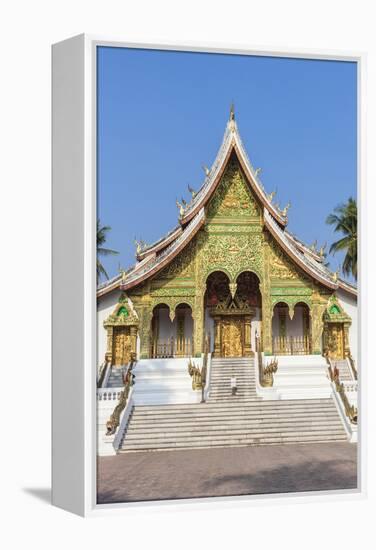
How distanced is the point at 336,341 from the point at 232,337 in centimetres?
112

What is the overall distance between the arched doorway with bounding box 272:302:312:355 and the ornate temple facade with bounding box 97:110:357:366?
0.04 feet

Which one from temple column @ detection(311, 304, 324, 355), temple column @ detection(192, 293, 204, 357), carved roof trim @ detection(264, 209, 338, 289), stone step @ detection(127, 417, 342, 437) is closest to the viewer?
stone step @ detection(127, 417, 342, 437)

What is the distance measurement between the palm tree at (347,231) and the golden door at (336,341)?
0.60m

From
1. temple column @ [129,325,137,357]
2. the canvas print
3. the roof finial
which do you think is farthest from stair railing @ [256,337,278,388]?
the roof finial

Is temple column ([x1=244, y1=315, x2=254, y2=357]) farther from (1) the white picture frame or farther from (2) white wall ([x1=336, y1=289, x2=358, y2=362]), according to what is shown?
(1) the white picture frame

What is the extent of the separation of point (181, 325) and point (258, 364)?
92 centimetres

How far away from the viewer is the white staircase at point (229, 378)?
10.6 meters

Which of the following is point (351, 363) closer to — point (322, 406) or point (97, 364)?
point (322, 406)

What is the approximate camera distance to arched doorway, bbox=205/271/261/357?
1103 centimetres

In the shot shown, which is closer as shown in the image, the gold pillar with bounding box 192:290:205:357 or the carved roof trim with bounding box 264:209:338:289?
the gold pillar with bounding box 192:290:205:357

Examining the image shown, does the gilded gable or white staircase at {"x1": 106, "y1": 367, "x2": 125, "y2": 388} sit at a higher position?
the gilded gable

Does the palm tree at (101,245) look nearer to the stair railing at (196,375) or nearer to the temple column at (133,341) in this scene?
the temple column at (133,341)

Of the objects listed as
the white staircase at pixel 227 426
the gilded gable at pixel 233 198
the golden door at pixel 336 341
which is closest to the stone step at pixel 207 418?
the white staircase at pixel 227 426
